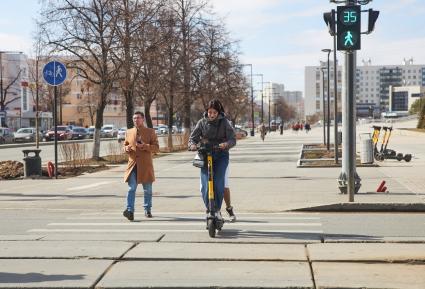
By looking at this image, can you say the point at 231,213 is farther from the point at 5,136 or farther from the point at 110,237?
the point at 5,136

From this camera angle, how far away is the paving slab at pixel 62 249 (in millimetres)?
7283

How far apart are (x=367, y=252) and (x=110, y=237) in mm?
3455

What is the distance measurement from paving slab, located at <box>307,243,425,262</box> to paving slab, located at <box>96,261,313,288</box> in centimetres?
54

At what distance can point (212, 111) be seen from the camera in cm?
848

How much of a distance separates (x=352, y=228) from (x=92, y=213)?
189 inches

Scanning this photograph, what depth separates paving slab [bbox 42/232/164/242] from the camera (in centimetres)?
833

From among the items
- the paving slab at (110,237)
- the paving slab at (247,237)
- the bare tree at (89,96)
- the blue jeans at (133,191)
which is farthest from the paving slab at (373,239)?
the bare tree at (89,96)

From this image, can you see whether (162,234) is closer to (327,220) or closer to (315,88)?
(327,220)

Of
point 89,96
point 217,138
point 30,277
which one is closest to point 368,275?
point 217,138

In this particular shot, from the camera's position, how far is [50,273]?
643 cm

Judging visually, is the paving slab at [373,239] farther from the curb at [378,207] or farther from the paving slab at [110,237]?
the curb at [378,207]

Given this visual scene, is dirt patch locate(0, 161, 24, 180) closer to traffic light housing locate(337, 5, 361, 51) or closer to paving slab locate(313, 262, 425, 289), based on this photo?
traffic light housing locate(337, 5, 361, 51)

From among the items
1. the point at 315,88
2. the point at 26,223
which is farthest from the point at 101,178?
the point at 315,88

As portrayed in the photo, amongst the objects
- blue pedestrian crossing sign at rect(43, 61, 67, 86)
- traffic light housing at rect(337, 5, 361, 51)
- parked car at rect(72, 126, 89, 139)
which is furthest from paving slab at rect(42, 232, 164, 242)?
parked car at rect(72, 126, 89, 139)
